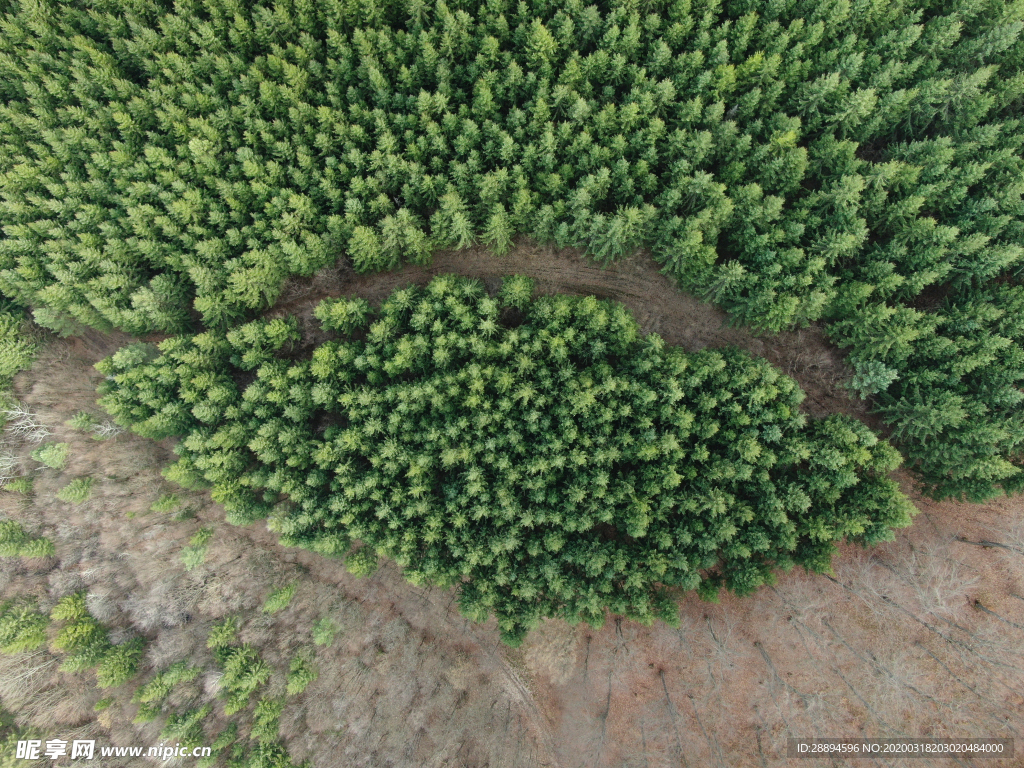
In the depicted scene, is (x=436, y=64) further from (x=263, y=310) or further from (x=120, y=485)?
(x=120, y=485)

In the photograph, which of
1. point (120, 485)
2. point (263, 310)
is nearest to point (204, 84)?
point (263, 310)

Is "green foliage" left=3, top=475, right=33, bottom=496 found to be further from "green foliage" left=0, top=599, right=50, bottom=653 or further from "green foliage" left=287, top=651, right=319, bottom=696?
"green foliage" left=287, top=651, right=319, bottom=696

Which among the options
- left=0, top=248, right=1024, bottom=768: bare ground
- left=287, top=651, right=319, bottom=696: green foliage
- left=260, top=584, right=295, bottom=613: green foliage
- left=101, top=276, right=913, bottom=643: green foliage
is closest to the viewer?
left=101, top=276, right=913, bottom=643: green foliage

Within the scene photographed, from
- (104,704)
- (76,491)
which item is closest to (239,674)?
(104,704)

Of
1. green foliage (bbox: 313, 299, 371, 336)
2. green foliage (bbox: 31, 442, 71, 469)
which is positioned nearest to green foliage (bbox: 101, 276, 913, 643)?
green foliage (bbox: 313, 299, 371, 336)

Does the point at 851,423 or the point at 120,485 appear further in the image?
the point at 120,485

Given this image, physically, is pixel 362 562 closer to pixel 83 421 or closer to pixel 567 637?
pixel 567 637
